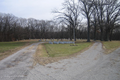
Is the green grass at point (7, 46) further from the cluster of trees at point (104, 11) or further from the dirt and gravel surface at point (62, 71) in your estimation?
the cluster of trees at point (104, 11)

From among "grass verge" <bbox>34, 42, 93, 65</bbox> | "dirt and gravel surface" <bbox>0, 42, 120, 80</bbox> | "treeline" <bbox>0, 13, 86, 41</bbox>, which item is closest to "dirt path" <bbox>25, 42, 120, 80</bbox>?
"dirt and gravel surface" <bbox>0, 42, 120, 80</bbox>

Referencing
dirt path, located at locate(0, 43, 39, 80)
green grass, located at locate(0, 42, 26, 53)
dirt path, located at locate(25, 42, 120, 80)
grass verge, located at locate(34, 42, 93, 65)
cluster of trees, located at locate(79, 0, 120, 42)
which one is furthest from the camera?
cluster of trees, located at locate(79, 0, 120, 42)

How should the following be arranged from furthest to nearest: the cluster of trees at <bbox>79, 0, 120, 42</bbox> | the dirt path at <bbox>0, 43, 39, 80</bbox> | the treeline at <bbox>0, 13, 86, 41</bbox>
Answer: the treeline at <bbox>0, 13, 86, 41</bbox>
the cluster of trees at <bbox>79, 0, 120, 42</bbox>
the dirt path at <bbox>0, 43, 39, 80</bbox>

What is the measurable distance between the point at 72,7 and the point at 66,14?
3.24 meters

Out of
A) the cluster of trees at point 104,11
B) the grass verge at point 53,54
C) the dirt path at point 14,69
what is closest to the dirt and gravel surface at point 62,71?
the dirt path at point 14,69

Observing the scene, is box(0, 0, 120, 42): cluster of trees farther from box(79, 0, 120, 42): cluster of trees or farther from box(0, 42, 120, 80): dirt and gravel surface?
box(0, 42, 120, 80): dirt and gravel surface

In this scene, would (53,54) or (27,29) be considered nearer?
(53,54)

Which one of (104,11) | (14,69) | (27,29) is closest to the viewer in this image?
(14,69)

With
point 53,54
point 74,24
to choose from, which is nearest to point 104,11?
point 74,24

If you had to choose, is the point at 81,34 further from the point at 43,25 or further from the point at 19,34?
the point at 19,34

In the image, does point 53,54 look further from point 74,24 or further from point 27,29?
point 27,29

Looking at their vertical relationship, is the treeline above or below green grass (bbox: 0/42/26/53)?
above

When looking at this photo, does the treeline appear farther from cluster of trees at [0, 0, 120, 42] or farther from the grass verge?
the grass verge

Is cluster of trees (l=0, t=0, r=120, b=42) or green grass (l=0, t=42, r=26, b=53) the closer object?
green grass (l=0, t=42, r=26, b=53)
